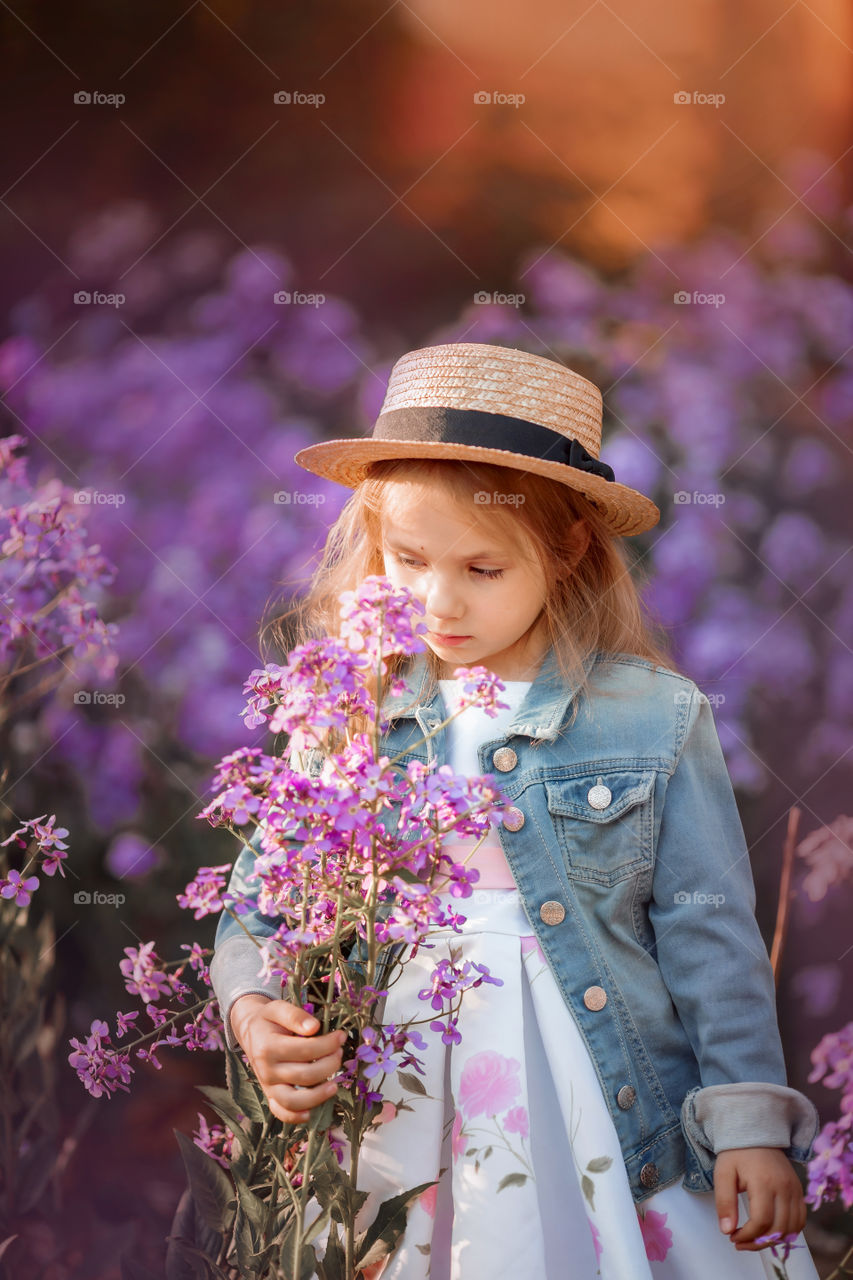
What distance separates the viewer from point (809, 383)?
184 cm

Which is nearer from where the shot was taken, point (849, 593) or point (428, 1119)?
point (428, 1119)

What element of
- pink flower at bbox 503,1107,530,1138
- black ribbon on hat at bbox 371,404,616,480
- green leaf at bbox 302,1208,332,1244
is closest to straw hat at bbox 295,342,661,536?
black ribbon on hat at bbox 371,404,616,480

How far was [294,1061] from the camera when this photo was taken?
1.14m

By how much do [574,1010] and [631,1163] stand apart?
0.19 meters

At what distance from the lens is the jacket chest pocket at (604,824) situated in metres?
1.41

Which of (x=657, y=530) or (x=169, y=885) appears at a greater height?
(x=657, y=530)

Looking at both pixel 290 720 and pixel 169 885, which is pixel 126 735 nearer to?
pixel 169 885

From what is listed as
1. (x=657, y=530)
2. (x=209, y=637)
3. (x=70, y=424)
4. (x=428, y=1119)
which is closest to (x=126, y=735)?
(x=209, y=637)

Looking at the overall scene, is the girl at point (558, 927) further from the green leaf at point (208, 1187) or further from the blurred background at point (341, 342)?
the blurred background at point (341, 342)

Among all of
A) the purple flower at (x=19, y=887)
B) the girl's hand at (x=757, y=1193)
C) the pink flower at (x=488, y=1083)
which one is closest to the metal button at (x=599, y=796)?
the pink flower at (x=488, y=1083)

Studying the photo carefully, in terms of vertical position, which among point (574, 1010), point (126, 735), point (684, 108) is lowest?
point (574, 1010)

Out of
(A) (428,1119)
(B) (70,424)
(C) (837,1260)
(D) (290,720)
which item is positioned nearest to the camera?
(D) (290,720)

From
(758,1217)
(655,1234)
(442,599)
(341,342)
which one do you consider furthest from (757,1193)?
(341,342)

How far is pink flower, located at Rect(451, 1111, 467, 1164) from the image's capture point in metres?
1.26
